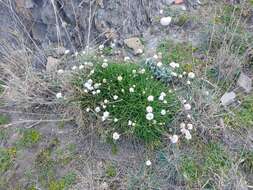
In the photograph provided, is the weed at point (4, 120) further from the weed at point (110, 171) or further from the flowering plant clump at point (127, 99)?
the weed at point (110, 171)

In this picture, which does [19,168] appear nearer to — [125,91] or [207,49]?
[125,91]

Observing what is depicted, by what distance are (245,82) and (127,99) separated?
904mm

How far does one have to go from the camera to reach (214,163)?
7.07ft

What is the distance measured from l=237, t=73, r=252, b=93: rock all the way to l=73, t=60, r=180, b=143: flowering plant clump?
0.54 m

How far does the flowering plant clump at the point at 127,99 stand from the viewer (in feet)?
7.29

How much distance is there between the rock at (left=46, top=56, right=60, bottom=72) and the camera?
2660 mm

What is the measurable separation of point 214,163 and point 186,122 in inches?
12.5

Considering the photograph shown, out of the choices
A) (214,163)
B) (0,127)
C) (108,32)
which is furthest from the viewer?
(108,32)

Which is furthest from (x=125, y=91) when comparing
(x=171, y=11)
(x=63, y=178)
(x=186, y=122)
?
(x=171, y=11)

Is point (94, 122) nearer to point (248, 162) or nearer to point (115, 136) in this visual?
point (115, 136)

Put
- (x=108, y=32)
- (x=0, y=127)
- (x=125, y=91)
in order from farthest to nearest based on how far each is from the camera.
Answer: (x=108, y=32)
(x=0, y=127)
(x=125, y=91)

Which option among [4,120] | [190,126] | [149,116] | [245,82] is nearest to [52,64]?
[4,120]

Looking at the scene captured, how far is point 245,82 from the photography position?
251 centimetres

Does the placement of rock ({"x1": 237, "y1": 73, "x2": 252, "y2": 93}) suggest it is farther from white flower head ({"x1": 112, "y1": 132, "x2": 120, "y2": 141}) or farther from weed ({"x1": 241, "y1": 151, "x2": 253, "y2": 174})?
white flower head ({"x1": 112, "y1": 132, "x2": 120, "y2": 141})
